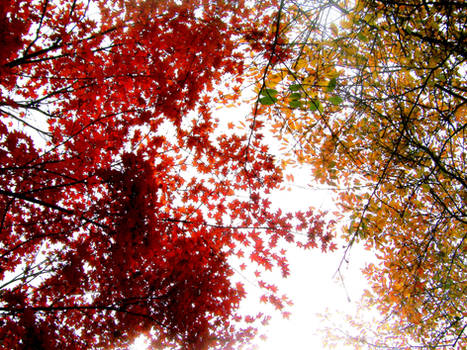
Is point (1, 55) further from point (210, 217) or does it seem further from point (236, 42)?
point (210, 217)

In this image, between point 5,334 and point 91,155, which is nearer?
point 5,334

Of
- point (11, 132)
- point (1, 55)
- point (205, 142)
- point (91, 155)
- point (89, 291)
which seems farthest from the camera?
point (205, 142)

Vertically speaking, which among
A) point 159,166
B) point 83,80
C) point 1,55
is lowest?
point 1,55

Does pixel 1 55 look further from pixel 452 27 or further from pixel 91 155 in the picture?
pixel 452 27

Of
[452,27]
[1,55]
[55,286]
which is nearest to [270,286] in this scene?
[55,286]

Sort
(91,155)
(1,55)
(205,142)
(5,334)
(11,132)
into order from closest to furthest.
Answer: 1. (1,55)
2. (5,334)
3. (11,132)
4. (91,155)
5. (205,142)

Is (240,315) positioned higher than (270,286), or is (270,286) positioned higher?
(270,286)

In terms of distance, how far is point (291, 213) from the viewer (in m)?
3.87

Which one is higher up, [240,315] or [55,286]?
[55,286]

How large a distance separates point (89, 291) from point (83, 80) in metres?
3.85

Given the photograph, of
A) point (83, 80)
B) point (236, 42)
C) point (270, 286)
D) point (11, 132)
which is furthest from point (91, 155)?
point (270, 286)

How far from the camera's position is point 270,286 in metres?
3.97

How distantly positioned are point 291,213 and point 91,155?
3.68 m

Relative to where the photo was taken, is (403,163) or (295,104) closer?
(295,104)
